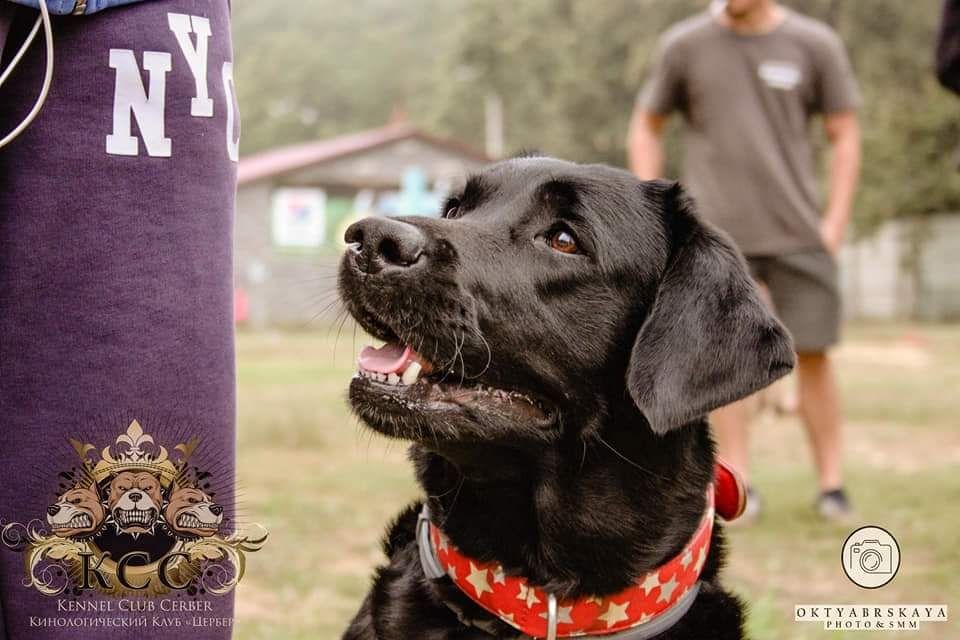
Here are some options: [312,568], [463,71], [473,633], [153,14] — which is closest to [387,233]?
[153,14]

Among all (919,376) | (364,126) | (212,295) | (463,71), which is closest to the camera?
(212,295)

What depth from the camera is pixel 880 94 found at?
2523 cm

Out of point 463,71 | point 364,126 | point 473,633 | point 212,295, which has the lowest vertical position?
point 364,126

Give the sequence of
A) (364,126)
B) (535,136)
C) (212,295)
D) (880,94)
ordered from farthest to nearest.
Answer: (364,126), (535,136), (880,94), (212,295)

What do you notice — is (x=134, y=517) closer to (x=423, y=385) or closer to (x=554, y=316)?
(x=423, y=385)

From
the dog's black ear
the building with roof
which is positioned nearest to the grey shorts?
the dog's black ear

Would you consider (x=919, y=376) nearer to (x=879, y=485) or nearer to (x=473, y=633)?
(x=879, y=485)

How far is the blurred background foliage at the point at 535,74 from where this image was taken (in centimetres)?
2491

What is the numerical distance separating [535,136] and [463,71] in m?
6.55

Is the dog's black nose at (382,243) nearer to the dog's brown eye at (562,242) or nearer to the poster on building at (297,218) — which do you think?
the dog's brown eye at (562,242)

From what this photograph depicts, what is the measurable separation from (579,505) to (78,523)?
106 cm

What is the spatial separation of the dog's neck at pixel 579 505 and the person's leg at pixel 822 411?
3.16 metres

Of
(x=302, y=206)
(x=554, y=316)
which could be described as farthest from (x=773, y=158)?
(x=302, y=206)

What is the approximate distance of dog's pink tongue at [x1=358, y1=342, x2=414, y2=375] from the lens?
2260mm
